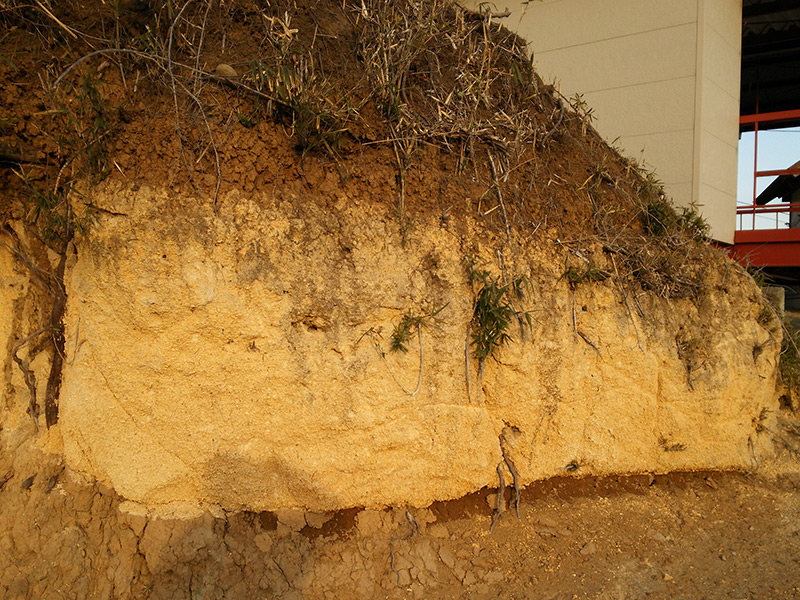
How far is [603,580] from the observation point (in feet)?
10.5

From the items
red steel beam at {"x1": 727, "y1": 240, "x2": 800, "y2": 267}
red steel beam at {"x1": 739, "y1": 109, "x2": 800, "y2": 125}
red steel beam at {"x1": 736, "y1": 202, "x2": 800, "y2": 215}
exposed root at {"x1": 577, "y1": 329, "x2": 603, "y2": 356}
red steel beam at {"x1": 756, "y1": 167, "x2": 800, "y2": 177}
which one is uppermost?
red steel beam at {"x1": 739, "y1": 109, "x2": 800, "y2": 125}

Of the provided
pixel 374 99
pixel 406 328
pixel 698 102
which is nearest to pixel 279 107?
pixel 374 99

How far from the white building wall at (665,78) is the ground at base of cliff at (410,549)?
4207mm

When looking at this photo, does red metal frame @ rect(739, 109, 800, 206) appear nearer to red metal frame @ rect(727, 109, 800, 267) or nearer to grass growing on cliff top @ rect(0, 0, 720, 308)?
red metal frame @ rect(727, 109, 800, 267)

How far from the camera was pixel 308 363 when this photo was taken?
3090 mm

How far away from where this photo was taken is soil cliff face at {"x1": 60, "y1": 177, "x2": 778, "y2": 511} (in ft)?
9.57

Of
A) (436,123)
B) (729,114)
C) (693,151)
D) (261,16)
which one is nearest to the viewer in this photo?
(261,16)

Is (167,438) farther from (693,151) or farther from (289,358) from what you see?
(693,151)

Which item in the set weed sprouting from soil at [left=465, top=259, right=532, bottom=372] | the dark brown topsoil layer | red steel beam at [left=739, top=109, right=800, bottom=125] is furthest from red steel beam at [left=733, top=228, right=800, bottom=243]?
weed sprouting from soil at [left=465, top=259, right=532, bottom=372]

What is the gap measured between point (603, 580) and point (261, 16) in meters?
3.92

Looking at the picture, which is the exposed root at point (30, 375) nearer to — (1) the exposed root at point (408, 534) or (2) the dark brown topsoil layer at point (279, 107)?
(2) the dark brown topsoil layer at point (279, 107)

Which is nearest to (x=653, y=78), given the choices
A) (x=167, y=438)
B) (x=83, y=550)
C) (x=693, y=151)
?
(x=693, y=151)

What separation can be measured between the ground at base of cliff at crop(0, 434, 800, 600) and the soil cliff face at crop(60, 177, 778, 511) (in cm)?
13

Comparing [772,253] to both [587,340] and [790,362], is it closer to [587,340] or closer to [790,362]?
[790,362]
